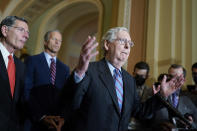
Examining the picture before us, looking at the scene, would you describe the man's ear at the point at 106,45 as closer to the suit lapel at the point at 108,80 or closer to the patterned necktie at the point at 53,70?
the suit lapel at the point at 108,80

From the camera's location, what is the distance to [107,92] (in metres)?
1.67

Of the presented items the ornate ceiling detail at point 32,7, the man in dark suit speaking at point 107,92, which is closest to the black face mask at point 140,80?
the man in dark suit speaking at point 107,92

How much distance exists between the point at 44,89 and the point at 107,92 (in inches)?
45.1

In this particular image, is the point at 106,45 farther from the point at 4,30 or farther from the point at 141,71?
the point at 141,71

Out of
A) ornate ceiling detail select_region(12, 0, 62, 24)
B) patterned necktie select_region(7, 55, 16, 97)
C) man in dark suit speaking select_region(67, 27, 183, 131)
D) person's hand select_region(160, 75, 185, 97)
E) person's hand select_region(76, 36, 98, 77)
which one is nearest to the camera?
person's hand select_region(76, 36, 98, 77)

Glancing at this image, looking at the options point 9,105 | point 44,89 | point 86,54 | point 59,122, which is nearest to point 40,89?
point 44,89

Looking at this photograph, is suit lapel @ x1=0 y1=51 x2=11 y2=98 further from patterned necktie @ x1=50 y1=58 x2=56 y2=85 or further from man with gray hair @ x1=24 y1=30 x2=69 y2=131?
patterned necktie @ x1=50 y1=58 x2=56 y2=85

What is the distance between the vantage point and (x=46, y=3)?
26.0ft

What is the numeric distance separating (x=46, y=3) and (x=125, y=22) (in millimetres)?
3863

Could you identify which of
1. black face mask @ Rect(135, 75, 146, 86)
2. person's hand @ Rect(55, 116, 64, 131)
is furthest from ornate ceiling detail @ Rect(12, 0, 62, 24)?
person's hand @ Rect(55, 116, 64, 131)

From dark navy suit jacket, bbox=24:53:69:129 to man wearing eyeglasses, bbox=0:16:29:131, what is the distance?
183 millimetres

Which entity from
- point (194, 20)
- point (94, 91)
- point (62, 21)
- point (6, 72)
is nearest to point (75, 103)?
point (94, 91)

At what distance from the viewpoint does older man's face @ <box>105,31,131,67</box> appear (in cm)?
186

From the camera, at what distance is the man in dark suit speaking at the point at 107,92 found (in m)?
1.45
